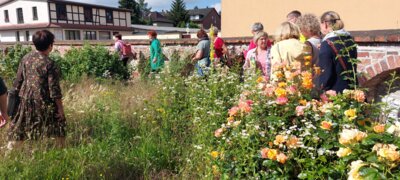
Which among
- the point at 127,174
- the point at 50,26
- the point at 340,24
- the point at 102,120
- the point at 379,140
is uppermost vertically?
the point at 50,26

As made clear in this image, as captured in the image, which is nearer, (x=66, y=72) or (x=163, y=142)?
(x=163, y=142)

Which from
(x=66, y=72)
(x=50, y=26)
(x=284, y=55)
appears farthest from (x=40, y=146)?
(x=50, y=26)

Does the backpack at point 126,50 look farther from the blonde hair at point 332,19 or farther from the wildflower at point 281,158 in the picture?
the wildflower at point 281,158

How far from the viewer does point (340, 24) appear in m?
3.58

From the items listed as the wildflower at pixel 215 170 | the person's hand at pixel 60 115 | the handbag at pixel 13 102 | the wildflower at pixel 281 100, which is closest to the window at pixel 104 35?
the handbag at pixel 13 102

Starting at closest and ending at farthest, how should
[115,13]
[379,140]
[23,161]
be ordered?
1. [379,140]
2. [23,161]
3. [115,13]

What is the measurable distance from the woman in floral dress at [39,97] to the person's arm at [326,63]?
9.04 ft

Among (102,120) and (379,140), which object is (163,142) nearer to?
(102,120)

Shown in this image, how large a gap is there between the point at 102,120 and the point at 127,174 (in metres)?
1.37

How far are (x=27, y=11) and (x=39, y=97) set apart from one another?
5096 cm

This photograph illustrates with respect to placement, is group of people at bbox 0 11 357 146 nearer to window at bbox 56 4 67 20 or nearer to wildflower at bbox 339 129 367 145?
wildflower at bbox 339 129 367 145

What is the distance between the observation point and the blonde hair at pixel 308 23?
3.94 meters

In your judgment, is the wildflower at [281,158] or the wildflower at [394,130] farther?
the wildflower at [281,158]

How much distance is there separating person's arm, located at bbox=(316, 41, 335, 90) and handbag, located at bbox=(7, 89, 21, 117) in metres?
3.26
